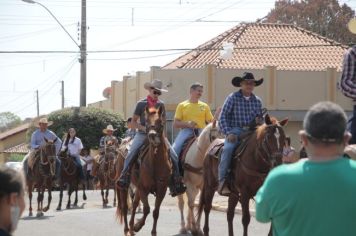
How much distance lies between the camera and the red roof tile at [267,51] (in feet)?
130

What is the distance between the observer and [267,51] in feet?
135

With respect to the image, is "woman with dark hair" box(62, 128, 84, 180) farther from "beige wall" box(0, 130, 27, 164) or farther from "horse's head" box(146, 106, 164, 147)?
"beige wall" box(0, 130, 27, 164)

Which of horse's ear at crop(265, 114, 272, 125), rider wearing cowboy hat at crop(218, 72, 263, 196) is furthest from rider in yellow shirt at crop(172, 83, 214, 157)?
horse's ear at crop(265, 114, 272, 125)

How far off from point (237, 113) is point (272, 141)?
4.50 feet

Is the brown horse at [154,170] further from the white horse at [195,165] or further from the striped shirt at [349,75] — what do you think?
the striped shirt at [349,75]

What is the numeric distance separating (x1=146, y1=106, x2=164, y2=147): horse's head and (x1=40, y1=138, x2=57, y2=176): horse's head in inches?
336

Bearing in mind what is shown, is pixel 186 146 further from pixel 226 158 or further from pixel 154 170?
pixel 226 158

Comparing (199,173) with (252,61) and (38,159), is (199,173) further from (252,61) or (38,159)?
→ (252,61)

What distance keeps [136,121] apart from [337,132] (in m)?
9.03

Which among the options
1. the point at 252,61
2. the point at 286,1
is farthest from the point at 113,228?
the point at 286,1

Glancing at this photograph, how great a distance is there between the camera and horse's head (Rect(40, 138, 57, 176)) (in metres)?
20.5

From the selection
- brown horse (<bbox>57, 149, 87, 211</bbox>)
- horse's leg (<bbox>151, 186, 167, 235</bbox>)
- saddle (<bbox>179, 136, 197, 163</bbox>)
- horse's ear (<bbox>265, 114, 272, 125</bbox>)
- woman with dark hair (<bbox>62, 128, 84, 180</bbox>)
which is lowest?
brown horse (<bbox>57, 149, 87, 211</bbox>)

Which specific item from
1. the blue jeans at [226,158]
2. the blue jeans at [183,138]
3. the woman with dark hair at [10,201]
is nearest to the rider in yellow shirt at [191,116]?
the blue jeans at [183,138]

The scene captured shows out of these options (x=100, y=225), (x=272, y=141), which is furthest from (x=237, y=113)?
(x=100, y=225)
